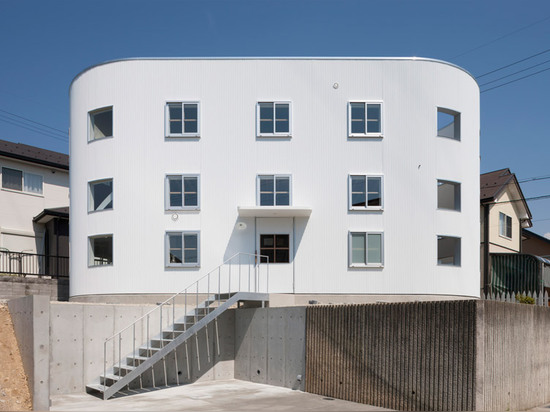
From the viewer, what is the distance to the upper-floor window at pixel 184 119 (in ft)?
74.9

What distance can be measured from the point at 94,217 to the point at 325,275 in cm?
862

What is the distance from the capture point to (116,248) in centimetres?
2272

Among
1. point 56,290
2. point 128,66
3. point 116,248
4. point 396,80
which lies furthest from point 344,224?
point 56,290

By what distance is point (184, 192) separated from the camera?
22.6m

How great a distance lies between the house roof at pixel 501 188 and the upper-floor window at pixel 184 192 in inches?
611

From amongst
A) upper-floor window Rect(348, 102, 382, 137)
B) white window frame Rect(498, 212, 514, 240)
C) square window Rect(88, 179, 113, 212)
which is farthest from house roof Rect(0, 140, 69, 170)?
white window frame Rect(498, 212, 514, 240)

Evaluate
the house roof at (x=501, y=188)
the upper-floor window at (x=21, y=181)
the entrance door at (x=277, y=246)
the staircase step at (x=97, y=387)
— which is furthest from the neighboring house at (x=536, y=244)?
the staircase step at (x=97, y=387)

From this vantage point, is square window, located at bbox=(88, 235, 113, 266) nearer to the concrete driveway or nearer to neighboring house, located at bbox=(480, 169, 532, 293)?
the concrete driveway

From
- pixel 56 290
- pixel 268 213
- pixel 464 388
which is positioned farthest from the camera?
pixel 56 290

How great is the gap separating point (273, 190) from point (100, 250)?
22.1 feet

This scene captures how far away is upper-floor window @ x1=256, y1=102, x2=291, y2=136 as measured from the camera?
2284 cm

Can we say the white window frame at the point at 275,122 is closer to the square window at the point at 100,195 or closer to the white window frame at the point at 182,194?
the white window frame at the point at 182,194

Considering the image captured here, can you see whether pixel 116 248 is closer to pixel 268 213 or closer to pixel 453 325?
pixel 268 213

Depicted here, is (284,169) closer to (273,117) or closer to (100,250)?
(273,117)
